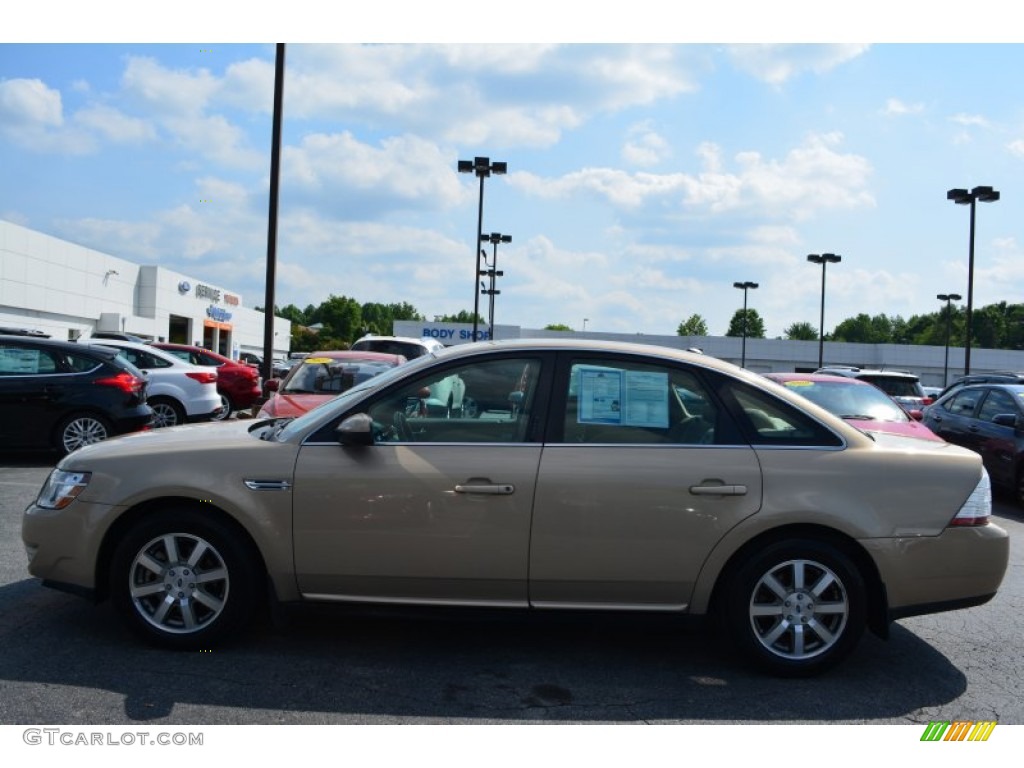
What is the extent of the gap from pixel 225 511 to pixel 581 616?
1841mm

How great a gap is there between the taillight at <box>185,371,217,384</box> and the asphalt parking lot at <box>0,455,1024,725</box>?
365 inches

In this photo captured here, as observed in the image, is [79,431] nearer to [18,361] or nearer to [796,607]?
[18,361]

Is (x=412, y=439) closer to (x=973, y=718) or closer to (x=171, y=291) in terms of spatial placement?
(x=973, y=718)

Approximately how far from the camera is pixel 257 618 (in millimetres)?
4867

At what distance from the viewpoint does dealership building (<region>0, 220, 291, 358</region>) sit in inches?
1563

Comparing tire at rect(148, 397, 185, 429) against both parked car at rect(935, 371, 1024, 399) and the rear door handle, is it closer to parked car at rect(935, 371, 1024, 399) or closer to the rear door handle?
the rear door handle

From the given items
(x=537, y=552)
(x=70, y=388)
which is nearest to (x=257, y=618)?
(x=537, y=552)

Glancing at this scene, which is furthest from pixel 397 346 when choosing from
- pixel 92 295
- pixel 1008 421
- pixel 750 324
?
pixel 750 324

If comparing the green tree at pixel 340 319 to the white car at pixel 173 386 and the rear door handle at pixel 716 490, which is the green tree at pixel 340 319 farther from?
the rear door handle at pixel 716 490

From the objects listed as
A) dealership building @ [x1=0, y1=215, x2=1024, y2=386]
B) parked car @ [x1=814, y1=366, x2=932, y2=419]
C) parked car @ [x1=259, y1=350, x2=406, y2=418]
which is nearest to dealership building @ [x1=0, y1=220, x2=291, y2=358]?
dealership building @ [x1=0, y1=215, x2=1024, y2=386]

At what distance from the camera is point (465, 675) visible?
4.15 m

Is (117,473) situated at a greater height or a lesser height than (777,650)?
greater

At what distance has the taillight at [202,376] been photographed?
14.1 metres

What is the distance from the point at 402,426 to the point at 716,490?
160 centimetres
